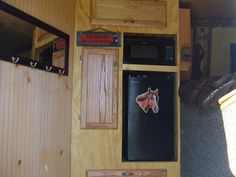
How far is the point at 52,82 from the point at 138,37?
0.93m

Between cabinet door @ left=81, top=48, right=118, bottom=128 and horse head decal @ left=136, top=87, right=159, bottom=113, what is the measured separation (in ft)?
0.68

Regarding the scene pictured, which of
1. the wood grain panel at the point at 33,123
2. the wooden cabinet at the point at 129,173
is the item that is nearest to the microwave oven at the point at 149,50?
the wood grain panel at the point at 33,123

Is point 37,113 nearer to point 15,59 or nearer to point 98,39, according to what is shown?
point 15,59

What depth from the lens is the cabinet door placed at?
2.51 m

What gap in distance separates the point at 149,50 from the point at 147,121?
623 millimetres

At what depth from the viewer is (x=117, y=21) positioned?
259 cm

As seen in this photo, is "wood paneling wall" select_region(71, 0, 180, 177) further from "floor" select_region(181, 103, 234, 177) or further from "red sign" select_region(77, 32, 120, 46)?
"floor" select_region(181, 103, 234, 177)

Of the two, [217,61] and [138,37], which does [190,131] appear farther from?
[138,37]

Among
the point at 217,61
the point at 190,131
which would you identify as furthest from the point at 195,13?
the point at 190,131

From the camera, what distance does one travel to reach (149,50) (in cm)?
267

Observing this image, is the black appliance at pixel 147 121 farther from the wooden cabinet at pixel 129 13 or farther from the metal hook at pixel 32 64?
the metal hook at pixel 32 64

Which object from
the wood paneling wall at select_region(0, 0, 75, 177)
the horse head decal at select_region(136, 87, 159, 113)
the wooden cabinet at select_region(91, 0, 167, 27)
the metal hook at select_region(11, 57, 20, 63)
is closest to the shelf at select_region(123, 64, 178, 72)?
the horse head decal at select_region(136, 87, 159, 113)

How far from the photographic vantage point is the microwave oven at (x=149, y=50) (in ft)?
8.61

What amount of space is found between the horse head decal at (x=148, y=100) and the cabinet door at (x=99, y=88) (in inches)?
8.2
